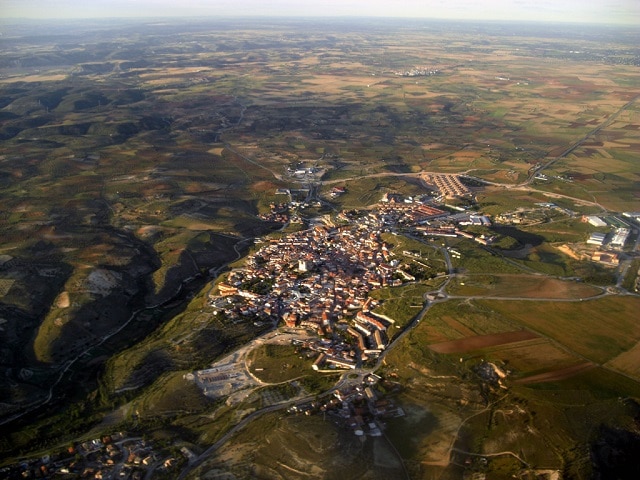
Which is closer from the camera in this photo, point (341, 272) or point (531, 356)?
point (531, 356)

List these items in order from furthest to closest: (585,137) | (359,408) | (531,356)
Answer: (585,137) < (531,356) < (359,408)

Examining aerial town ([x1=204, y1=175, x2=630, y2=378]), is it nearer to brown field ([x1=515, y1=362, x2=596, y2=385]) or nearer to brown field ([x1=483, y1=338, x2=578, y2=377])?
brown field ([x1=483, y1=338, x2=578, y2=377])

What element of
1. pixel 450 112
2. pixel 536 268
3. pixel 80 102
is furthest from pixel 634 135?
pixel 80 102

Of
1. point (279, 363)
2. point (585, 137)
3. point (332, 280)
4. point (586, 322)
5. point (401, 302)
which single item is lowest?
point (332, 280)

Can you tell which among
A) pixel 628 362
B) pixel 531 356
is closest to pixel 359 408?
pixel 531 356

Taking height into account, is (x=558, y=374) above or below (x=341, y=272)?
above

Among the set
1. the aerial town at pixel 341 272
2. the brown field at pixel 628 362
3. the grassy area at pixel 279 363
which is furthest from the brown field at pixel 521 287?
the grassy area at pixel 279 363

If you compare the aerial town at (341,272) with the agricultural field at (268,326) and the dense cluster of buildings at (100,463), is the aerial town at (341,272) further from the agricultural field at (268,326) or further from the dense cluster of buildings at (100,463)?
the dense cluster of buildings at (100,463)

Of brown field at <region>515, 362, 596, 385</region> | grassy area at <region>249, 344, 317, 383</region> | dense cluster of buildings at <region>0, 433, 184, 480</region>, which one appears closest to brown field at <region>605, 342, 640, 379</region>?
brown field at <region>515, 362, 596, 385</region>

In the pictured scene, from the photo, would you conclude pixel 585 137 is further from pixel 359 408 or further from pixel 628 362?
pixel 359 408
